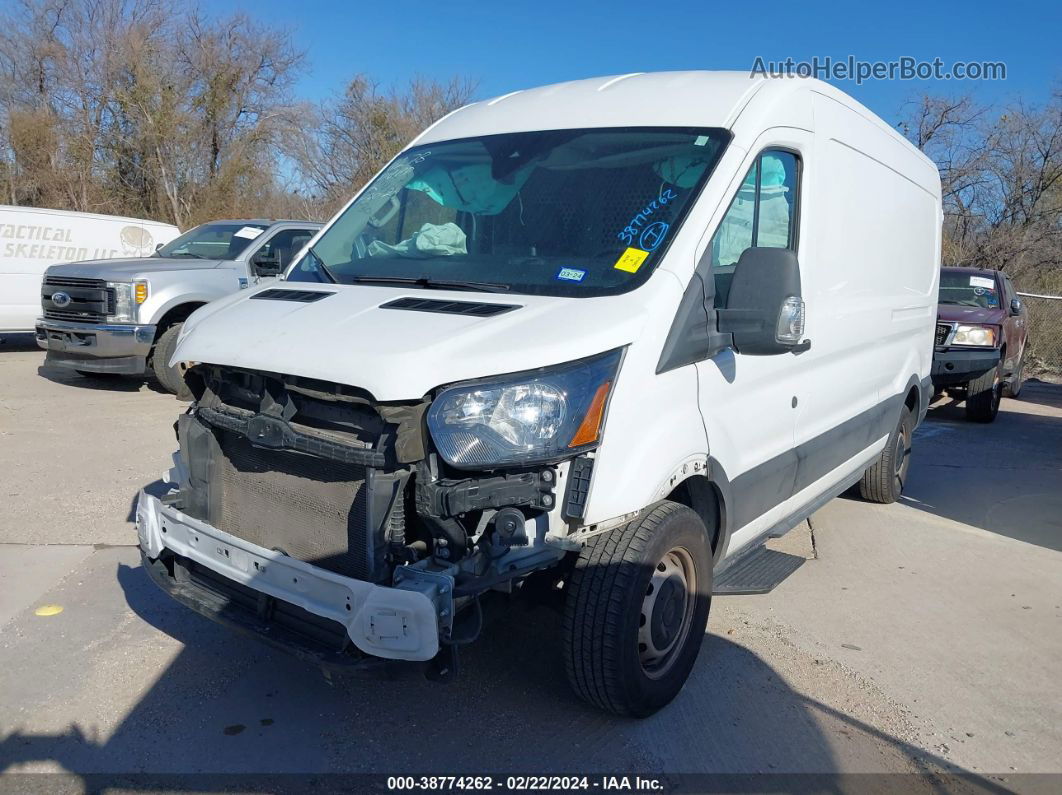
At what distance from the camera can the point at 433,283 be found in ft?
11.9

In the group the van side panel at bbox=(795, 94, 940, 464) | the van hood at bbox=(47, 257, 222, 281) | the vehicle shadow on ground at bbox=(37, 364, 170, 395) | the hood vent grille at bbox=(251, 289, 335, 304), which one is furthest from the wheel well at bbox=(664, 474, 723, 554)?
the vehicle shadow on ground at bbox=(37, 364, 170, 395)

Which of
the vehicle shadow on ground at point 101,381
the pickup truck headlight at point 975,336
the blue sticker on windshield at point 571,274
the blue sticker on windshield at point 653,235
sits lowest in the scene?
the vehicle shadow on ground at point 101,381

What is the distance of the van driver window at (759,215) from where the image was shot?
3.60 metres

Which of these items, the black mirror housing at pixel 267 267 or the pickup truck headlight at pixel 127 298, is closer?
the black mirror housing at pixel 267 267

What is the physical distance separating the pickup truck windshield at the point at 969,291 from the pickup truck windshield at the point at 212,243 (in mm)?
8709

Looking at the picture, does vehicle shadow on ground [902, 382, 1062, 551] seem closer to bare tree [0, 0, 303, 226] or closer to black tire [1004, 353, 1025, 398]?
black tire [1004, 353, 1025, 398]

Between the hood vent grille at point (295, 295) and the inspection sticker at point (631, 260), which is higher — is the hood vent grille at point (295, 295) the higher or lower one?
the lower one

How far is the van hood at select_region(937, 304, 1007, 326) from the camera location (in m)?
10.6

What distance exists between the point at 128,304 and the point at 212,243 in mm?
1697

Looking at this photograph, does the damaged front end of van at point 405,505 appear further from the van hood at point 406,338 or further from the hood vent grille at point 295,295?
the hood vent grille at point 295,295

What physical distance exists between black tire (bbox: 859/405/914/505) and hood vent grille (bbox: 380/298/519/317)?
403 cm

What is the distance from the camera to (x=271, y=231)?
33.9 ft

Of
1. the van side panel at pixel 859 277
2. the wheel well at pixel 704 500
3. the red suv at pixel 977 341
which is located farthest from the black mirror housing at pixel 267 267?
the red suv at pixel 977 341

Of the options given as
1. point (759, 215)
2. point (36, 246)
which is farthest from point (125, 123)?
point (759, 215)
